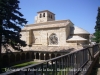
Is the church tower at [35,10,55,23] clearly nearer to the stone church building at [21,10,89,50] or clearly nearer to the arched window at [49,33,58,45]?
the stone church building at [21,10,89,50]

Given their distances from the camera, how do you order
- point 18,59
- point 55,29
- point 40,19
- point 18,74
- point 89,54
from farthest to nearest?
point 40,19 → point 55,29 → point 18,59 → point 89,54 → point 18,74

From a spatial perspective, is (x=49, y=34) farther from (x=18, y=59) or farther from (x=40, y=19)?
(x=40, y=19)

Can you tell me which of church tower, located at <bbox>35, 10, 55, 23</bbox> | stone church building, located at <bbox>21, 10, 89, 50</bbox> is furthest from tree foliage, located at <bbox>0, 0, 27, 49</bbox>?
church tower, located at <bbox>35, 10, 55, 23</bbox>

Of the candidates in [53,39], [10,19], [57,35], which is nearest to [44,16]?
[53,39]

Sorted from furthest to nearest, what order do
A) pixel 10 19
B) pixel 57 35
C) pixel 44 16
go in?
pixel 44 16 < pixel 57 35 < pixel 10 19

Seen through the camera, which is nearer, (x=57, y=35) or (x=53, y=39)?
(x=57, y=35)

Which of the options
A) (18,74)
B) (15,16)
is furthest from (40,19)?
(18,74)

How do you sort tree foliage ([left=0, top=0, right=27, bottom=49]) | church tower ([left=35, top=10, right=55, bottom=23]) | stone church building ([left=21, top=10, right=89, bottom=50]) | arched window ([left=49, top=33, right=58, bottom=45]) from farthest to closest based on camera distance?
church tower ([left=35, top=10, right=55, bottom=23]), arched window ([left=49, top=33, right=58, bottom=45]), stone church building ([left=21, top=10, right=89, bottom=50]), tree foliage ([left=0, top=0, right=27, bottom=49])

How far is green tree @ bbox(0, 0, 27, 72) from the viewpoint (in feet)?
40.0

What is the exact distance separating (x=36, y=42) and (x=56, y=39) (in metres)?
5.48

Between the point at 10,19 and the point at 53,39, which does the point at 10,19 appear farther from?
the point at 53,39

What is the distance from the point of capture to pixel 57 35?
21.8 meters

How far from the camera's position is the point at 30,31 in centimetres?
2567

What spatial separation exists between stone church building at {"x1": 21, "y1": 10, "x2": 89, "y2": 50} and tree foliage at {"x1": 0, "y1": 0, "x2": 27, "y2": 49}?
30.3 ft
